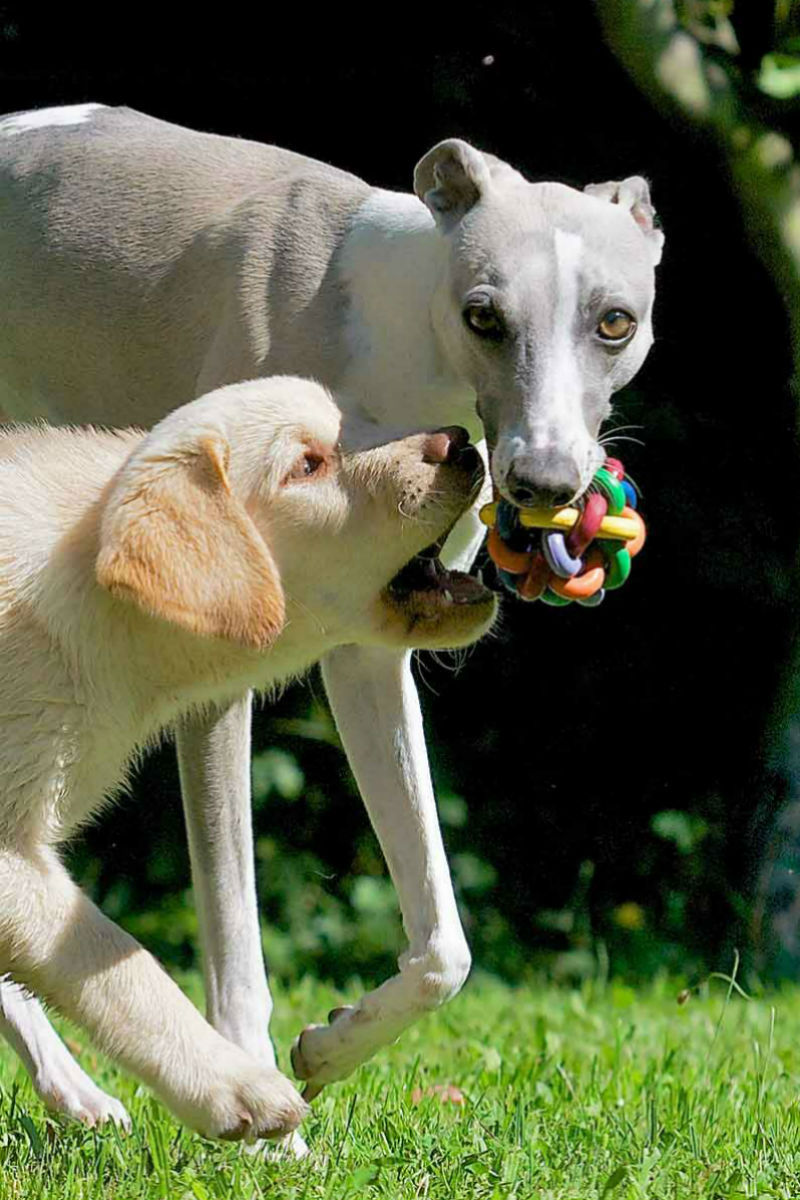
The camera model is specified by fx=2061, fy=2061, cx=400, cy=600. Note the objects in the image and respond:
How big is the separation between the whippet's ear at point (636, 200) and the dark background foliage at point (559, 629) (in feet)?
7.99

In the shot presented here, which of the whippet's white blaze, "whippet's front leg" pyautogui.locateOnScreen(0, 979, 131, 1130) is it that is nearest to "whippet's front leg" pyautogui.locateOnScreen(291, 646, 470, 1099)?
"whippet's front leg" pyautogui.locateOnScreen(0, 979, 131, 1130)

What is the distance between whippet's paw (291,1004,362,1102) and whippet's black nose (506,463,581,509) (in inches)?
48.6

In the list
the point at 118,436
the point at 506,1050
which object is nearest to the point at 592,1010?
the point at 506,1050

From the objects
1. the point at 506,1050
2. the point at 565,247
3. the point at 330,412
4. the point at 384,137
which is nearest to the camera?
the point at 330,412

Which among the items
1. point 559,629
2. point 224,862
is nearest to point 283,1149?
point 224,862

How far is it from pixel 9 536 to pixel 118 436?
1.50 ft

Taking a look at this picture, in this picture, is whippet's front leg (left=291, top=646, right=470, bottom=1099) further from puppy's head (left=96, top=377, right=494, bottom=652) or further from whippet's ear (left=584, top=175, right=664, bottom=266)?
whippet's ear (left=584, top=175, right=664, bottom=266)

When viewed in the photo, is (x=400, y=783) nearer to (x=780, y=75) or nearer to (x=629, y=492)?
(x=629, y=492)

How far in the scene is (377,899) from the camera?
8.95 m

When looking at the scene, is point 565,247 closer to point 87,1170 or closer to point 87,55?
point 87,1170

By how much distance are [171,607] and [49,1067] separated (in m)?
1.61

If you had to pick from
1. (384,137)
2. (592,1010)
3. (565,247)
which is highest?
(565,247)

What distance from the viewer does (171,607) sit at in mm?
3527

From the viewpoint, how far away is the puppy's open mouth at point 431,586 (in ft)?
13.6
